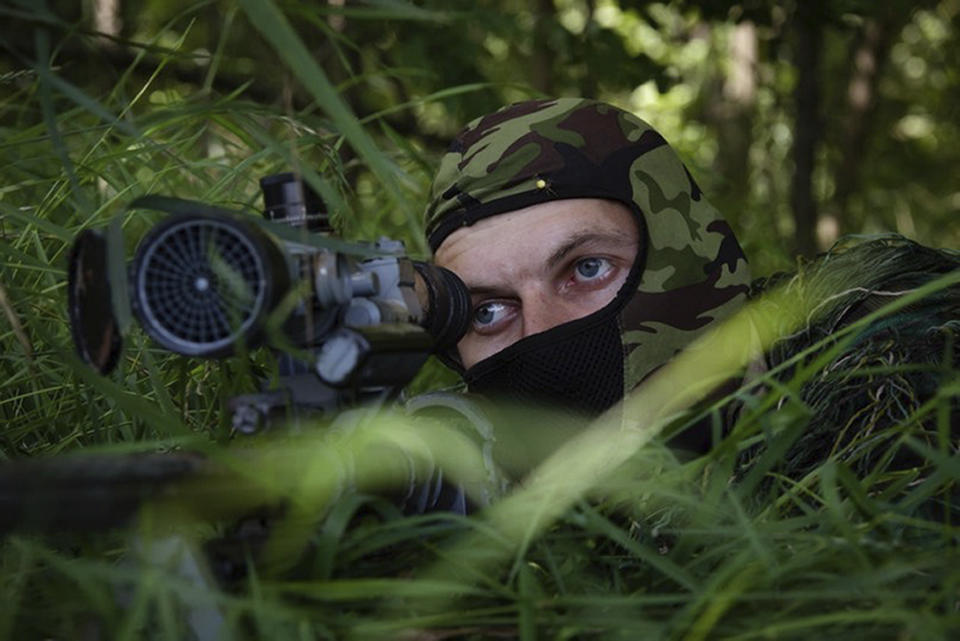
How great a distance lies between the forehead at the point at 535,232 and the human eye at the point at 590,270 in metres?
Answer: 0.05

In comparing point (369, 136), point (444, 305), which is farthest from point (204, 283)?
point (444, 305)

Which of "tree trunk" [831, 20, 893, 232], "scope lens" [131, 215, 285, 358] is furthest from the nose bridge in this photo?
"tree trunk" [831, 20, 893, 232]

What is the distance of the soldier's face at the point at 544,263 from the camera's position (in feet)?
7.02

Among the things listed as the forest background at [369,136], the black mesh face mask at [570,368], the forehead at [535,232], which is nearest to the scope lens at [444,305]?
the forest background at [369,136]

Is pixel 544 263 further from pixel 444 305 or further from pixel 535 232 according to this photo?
pixel 444 305

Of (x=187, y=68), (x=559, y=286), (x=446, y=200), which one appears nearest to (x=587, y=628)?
(x=559, y=286)

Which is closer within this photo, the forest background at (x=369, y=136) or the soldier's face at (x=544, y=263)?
the forest background at (x=369, y=136)

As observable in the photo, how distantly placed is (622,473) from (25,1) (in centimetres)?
89

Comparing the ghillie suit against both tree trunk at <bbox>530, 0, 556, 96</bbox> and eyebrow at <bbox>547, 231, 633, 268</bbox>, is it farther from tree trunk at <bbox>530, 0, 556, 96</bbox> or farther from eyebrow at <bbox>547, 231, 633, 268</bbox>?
tree trunk at <bbox>530, 0, 556, 96</bbox>

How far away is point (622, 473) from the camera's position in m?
1.48

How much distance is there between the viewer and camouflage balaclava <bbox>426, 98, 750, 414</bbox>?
79.8 inches

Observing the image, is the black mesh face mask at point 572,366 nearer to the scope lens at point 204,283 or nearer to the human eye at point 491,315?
the human eye at point 491,315

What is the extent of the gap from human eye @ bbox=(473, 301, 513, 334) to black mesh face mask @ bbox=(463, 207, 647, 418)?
6.1 inches

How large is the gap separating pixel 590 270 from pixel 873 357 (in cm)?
57
